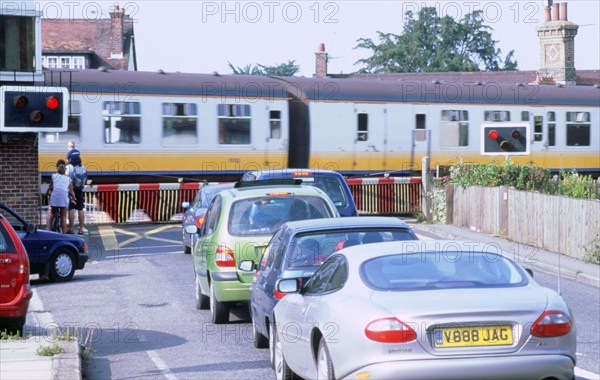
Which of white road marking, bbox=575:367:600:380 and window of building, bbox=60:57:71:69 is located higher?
window of building, bbox=60:57:71:69

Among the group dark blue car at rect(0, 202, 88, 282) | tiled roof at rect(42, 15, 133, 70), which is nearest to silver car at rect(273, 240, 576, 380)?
dark blue car at rect(0, 202, 88, 282)

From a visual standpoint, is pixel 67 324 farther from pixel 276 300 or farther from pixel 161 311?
pixel 276 300

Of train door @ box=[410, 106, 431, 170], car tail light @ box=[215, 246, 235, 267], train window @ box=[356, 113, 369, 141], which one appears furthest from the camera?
train door @ box=[410, 106, 431, 170]

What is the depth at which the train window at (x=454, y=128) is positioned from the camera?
112 ft

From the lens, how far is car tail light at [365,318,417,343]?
23.6ft

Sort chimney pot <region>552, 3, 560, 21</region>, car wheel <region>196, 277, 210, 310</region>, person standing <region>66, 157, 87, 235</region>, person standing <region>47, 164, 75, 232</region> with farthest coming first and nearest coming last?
chimney pot <region>552, 3, 560, 21</region> → person standing <region>66, 157, 87, 235</region> → person standing <region>47, 164, 75, 232</region> → car wheel <region>196, 277, 210, 310</region>

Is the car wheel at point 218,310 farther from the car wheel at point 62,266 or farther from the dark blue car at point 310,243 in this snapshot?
the car wheel at point 62,266

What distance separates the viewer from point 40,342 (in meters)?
11.2

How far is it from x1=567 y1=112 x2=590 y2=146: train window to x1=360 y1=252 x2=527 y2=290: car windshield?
97.7 feet

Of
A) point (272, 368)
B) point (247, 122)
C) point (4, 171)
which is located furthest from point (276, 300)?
point (247, 122)

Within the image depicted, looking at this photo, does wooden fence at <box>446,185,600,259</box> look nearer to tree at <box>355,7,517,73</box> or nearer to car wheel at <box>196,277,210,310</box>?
car wheel at <box>196,277,210,310</box>

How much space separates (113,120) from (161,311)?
15569 mm

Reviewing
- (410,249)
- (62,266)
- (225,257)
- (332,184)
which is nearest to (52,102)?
(225,257)

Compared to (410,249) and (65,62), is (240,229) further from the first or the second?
(65,62)
